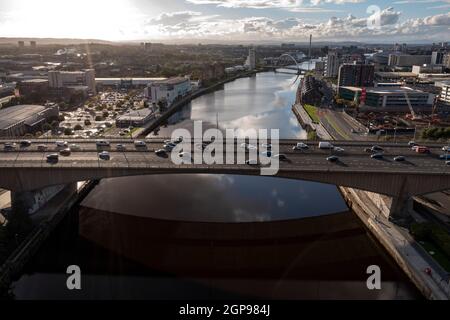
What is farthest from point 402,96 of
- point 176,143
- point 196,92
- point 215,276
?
point 215,276

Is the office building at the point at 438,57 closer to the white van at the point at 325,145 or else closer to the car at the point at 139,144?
the white van at the point at 325,145

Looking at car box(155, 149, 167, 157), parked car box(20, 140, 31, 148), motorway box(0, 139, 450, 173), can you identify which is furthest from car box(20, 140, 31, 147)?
car box(155, 149, 167, 157)

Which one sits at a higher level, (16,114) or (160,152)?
(160,152)

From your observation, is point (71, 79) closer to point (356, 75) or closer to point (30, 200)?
point (30, 200)

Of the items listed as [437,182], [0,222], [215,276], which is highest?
[437,182]

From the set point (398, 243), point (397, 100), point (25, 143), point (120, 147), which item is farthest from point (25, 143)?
point (397, 100)
